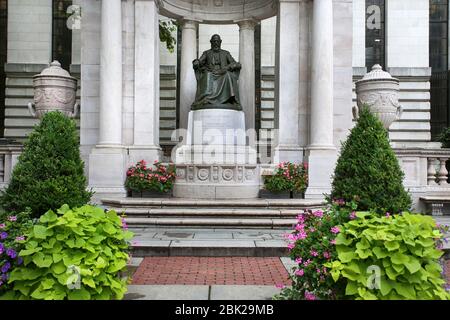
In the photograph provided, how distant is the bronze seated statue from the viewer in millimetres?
16062

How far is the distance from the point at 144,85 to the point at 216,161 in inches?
147

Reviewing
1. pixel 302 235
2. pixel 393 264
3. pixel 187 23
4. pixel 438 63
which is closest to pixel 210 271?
pixel 302 235

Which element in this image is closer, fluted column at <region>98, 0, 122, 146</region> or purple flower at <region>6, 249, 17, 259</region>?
purple flower at <region>6, 249, 17, 259</region>

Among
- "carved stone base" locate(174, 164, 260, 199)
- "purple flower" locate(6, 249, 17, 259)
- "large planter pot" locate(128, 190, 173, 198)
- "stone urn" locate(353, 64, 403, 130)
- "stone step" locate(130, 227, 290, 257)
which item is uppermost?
"stone urn" locate(353, 64, 403, 130)

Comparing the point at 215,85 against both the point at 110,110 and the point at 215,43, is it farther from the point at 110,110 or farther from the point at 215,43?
the point at 110,110

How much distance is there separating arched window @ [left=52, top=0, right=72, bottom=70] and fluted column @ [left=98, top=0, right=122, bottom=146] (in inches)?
543

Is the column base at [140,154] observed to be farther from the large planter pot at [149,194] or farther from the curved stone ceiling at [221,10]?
the curved stone ceiling at [221,10]

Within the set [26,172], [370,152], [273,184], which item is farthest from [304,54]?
[26,172]

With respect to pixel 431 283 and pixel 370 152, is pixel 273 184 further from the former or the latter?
pixel 431 283

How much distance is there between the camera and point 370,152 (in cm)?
789

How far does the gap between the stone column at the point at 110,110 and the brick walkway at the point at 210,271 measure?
6450 mm

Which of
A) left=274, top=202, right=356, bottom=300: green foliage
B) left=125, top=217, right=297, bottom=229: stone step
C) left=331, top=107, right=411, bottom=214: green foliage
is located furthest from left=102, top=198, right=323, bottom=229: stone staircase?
left=274, top=202, right=356, bottom=300: green foliage

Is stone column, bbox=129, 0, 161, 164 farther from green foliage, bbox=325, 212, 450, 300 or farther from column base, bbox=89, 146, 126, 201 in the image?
green foliage, bbox=325, 212, 450, 300

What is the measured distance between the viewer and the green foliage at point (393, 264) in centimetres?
404
